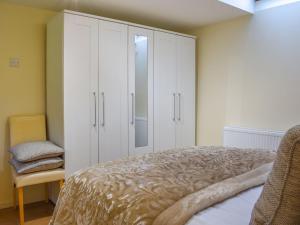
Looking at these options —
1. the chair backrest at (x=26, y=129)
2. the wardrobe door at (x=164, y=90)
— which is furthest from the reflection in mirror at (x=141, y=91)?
the chair backrest at (x=26, y=129)

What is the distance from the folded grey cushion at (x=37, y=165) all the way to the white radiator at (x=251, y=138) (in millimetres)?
2043

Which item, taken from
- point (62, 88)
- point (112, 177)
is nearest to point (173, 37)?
point (62, 88)

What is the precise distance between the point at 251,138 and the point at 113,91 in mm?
1712

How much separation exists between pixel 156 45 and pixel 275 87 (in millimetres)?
1485

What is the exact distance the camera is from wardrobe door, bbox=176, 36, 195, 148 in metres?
3.71

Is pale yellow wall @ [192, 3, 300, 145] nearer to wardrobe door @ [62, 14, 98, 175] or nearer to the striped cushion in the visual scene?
wardrobe door @ [62, 14, 98, 175]

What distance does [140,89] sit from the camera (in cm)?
335

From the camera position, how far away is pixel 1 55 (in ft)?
9.54

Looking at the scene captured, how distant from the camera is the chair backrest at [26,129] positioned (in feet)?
9.50

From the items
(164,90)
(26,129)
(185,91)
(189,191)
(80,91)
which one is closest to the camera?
(189,191)

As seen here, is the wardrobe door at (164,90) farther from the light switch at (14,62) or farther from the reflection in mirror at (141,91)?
the light switch at (14,62)

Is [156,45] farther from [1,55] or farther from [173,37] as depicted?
[1,55]

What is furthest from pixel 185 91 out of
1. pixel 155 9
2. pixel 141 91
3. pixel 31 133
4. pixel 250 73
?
pixel 31 133

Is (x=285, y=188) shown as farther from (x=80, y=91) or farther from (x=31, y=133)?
(x=31, y=133)
